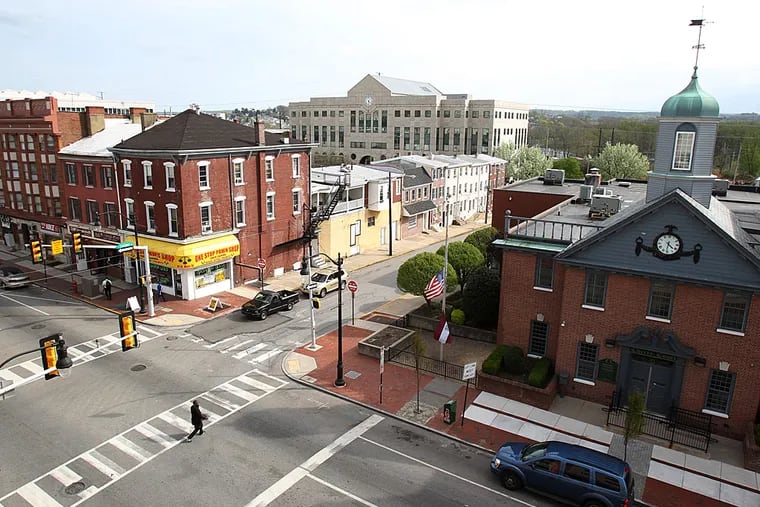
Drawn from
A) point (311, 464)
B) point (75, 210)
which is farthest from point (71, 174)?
point (311, 464)

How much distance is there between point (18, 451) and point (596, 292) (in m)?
24.1

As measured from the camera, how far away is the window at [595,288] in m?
23.3

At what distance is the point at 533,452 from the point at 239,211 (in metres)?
29.0

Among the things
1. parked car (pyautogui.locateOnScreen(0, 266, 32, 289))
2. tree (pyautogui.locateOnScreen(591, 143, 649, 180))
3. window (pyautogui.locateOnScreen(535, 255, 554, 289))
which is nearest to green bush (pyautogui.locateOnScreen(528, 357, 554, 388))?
window (pyautogui.locateOnScreen(535, 255, 554, 289))

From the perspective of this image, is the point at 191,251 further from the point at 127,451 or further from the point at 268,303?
the point at 127,451

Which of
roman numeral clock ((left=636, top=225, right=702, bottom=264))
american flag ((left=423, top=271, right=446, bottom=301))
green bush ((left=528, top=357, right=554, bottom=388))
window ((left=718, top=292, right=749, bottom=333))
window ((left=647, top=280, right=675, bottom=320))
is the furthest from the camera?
american flag ((left=423, top=271, right=446, bottom=301))

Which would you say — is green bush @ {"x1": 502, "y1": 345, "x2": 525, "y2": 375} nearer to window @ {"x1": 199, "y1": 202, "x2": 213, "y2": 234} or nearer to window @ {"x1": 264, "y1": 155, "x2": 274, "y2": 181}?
window @ {"x1": 199, "y1": 202, "x2": 213, "y2": 234}

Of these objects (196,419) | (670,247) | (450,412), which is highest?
(670,247)

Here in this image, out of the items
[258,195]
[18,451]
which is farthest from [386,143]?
[18,451]

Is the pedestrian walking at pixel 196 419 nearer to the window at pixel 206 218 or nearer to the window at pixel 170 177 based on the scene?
the window at pixel 206 218

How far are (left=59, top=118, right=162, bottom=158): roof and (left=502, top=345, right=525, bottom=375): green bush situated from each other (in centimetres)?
3350

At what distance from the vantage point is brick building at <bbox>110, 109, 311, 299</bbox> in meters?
36.6

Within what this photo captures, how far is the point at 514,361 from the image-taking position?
25.3 meters

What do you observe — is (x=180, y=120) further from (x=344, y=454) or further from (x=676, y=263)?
(x=676, y=263)
